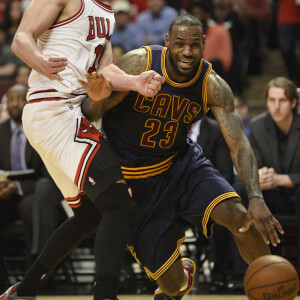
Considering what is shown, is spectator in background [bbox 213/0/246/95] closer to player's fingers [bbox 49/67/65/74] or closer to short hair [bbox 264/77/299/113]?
short hair [bbox 264/77/299/113]

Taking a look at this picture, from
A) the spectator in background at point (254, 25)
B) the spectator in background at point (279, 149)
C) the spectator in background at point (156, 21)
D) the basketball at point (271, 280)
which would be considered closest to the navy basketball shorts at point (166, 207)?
the basketball at point (271, 280)

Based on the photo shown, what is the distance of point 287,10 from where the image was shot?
9.69 metres

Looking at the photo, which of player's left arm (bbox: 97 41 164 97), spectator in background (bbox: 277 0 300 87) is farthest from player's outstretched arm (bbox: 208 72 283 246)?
spectator in background (bbox: 277 0 300 87)

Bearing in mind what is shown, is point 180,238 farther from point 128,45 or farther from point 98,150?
point 128,45

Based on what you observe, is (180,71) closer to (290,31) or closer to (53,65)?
(53,65)

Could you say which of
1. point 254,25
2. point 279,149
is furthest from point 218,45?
point 279,149

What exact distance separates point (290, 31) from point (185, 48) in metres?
5.93

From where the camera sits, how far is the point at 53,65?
3.75m

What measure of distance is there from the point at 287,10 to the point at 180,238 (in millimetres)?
5894

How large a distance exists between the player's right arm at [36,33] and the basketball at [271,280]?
66.4 inches

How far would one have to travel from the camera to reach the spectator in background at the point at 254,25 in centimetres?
1063

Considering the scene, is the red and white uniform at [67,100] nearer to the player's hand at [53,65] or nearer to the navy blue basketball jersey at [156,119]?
the player's hand at [53,65]

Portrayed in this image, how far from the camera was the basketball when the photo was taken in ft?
13.1

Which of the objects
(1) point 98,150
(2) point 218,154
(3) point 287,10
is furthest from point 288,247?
(3) point 287,10
